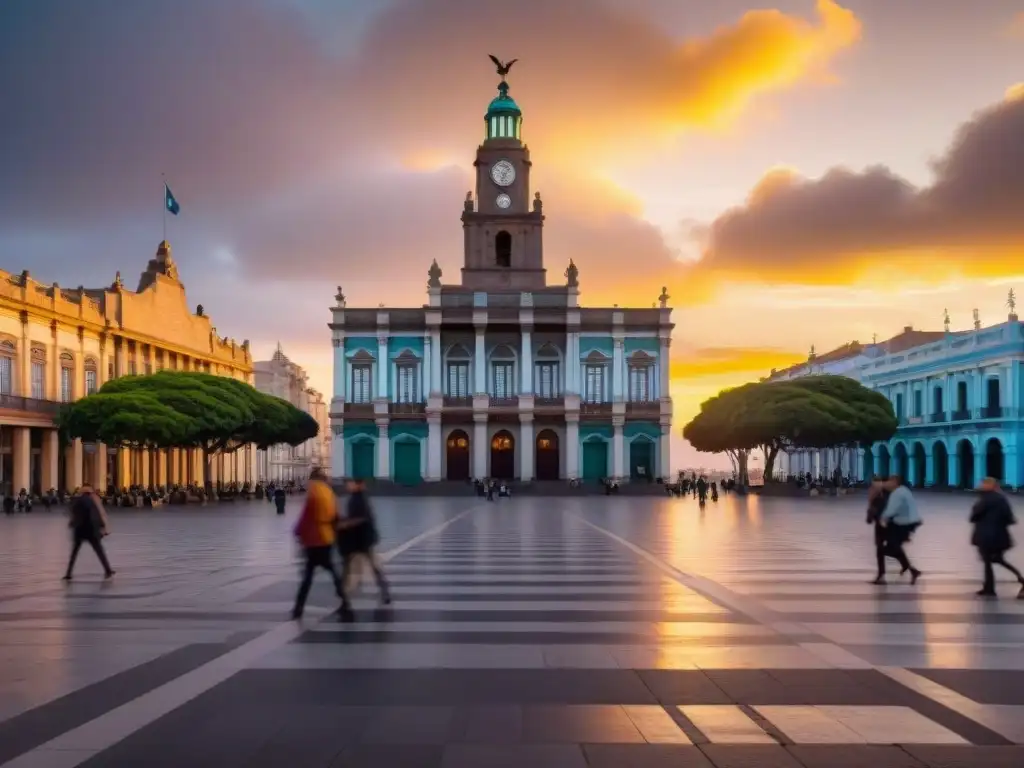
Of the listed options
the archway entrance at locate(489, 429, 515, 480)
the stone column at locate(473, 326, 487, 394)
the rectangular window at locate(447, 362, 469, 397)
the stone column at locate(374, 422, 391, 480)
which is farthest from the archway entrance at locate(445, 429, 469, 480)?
the stone column at locate(374, 422, 391, 480)

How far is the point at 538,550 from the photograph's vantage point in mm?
25875

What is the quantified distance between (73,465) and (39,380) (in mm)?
6504

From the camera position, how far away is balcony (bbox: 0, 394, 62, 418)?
2408 inches

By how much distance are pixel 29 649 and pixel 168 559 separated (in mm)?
12166

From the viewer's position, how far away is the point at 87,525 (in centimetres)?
1877

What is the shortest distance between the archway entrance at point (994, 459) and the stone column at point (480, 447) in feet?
116

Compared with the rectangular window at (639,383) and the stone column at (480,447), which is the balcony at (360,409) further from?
the rectangular window at (639,383)

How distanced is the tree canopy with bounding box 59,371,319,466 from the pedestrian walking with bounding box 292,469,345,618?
1877 inches

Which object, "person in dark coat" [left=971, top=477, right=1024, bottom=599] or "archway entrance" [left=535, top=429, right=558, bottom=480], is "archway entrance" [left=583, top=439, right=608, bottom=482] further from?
"person in dark coat" [left=971, top=477, right=1024, bottom=599]

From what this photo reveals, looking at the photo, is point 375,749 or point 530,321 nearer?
point 375,749

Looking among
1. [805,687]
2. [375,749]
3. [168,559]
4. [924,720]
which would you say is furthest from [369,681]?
[168,559]

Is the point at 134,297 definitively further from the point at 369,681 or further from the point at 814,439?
the point at 369,681

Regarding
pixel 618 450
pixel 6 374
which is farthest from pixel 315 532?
pixel 618 450

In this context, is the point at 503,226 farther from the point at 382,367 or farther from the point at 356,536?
the point at 356,536
